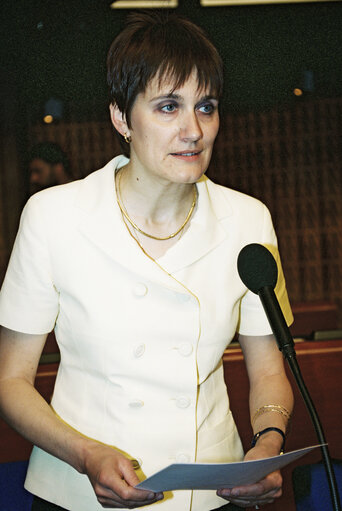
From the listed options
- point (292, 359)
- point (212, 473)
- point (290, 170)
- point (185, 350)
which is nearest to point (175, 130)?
point (185, 350)

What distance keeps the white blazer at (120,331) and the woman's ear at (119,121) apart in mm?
149

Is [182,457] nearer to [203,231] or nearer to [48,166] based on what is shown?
[203,231]

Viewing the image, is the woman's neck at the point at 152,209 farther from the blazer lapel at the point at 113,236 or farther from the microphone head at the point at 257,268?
the microphone head at the point at 257,268

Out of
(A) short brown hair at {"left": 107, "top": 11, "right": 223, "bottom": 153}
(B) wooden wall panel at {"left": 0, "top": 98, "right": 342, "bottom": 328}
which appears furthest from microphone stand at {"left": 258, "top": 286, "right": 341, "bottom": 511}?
(B) wooden wall panel at {"left": 0, "top": 98, "right": 342, "bottom": 328}

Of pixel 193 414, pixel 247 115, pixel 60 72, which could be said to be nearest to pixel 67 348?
pixel 193 414

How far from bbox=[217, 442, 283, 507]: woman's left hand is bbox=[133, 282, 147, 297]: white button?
0.34 meters

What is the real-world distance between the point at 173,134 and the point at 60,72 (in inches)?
114

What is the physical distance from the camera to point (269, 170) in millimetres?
4832

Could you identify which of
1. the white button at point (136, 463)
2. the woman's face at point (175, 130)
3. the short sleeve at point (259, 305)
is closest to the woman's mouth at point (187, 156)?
the woman's face at point (175, 130)

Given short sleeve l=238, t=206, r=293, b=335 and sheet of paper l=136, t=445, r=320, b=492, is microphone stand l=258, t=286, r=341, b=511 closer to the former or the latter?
sheet of paper l=136, t=445, r=320, b=492

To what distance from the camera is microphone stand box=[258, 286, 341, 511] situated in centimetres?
83

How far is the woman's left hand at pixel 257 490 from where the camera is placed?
101cm

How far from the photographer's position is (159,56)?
1192 mm

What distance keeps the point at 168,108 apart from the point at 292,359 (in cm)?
55
